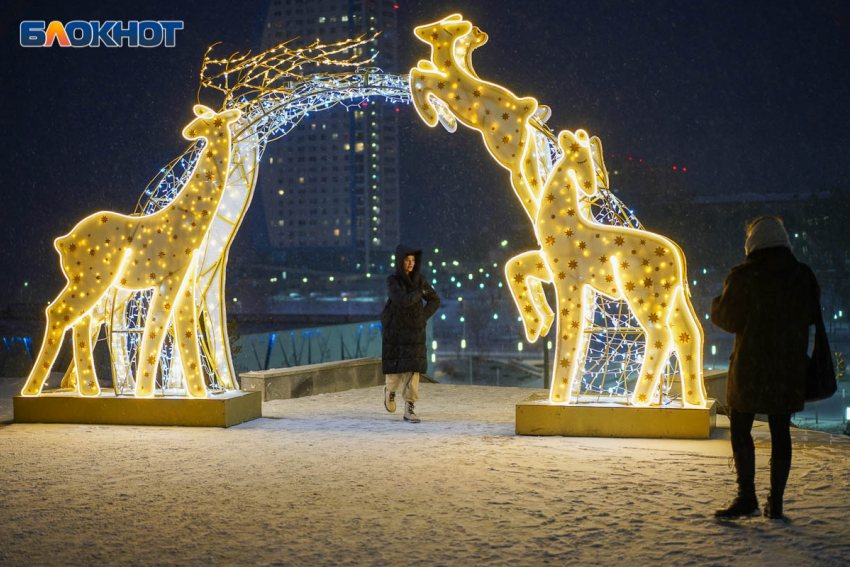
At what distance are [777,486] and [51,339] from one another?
706 cm

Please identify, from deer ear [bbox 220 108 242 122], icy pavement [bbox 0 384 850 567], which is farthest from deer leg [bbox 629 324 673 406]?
deer ear [bbox 220 108 242 122]

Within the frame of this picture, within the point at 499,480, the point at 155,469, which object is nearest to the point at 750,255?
the point at 499,480

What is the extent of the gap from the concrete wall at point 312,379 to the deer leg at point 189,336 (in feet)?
9.62

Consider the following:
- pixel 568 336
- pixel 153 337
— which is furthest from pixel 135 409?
pixel 568 336

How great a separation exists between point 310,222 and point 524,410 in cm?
5888

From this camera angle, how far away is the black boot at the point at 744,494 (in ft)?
15.0

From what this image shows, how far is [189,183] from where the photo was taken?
8.49 meters

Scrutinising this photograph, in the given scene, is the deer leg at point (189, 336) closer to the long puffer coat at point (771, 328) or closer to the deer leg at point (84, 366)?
the deer leg at point (84, 366)

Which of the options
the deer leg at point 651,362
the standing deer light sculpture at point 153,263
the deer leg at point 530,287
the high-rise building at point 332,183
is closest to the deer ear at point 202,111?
the standing deer light sculpture at point 153,263

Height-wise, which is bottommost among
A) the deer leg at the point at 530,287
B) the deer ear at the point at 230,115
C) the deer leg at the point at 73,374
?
the deer leg at the point at 73,374

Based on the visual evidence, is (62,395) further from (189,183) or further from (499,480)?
(499,480)

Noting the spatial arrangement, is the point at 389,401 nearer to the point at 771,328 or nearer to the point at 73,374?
the point at 73,374

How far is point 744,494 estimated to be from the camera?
461 cm

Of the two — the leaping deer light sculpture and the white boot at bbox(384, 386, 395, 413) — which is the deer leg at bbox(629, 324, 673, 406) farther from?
the white boot at bbox(384, 386, 395, 413)
